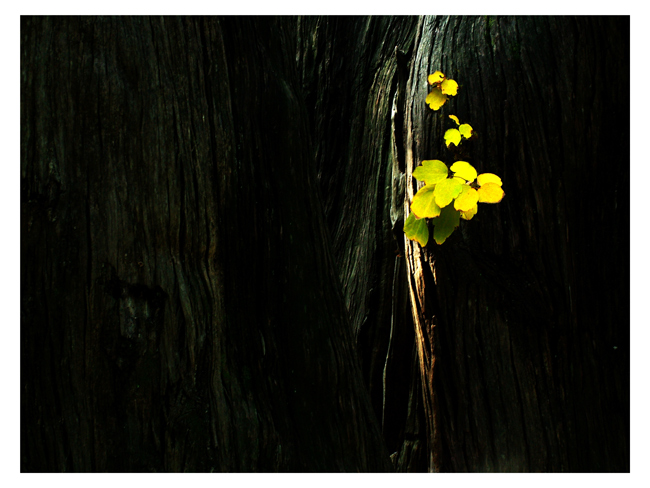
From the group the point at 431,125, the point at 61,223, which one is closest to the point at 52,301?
the point at 61,223

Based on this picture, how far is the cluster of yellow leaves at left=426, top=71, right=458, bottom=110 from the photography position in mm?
1929

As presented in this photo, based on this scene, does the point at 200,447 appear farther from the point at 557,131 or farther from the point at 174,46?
the point at 557,131

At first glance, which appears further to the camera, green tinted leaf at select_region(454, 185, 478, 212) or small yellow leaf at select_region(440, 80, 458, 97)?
small yellow leaf at select_region(440, 80, 458, 97)

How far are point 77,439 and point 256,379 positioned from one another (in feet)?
1.70

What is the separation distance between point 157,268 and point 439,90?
1194 mm

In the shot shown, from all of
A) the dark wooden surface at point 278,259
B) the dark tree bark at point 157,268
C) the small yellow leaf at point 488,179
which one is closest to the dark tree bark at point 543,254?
the dark wooden surface at point 278,259

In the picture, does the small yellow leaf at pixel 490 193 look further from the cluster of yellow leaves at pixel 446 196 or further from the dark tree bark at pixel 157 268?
the dark tree bark at pixel 157 268

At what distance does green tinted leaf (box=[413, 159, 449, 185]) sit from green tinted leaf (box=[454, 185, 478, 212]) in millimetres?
85

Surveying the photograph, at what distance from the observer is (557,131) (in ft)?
6.25

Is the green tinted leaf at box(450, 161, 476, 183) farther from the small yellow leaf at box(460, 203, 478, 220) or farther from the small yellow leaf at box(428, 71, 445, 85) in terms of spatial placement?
the small yellow leaf at box(428, 71, 445, 85)

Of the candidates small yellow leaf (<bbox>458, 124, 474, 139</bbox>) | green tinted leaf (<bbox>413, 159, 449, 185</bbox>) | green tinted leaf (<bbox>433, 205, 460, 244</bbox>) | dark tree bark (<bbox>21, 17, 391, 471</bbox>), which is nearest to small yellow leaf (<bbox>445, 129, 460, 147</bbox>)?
small yellow leaf (<bbox>458, 124, 474, 139</bbox>)

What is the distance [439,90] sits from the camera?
194 centimetres

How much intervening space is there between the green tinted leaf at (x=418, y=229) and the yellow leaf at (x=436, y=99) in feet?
1.40

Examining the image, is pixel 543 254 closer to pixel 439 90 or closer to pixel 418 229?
pixel 418 229
